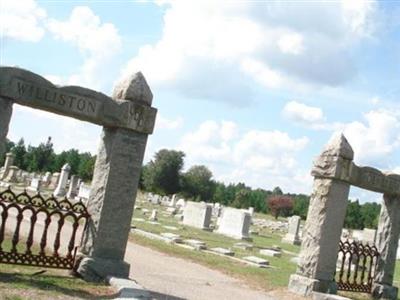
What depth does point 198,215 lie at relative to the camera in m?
29.2

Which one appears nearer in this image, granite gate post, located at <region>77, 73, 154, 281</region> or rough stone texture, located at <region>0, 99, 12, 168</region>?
rough stone texture, located at <region>0, 99, 12, 168</region>

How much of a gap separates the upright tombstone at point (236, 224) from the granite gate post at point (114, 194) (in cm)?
1665

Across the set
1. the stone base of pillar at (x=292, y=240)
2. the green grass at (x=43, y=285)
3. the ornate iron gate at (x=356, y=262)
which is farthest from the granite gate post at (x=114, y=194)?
the stone base of pillar at (x=292, y=240)

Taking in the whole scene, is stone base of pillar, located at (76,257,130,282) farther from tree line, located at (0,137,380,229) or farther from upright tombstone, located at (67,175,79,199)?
tree line, located at (0,137,380,229)

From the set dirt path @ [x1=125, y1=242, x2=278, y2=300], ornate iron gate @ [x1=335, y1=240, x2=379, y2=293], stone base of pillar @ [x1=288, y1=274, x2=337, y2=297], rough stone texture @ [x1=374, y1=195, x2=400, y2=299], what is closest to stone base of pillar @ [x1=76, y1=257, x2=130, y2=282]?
dirt path @ [x1=125, y1=242, x2=278, y2=300]

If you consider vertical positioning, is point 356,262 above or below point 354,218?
below

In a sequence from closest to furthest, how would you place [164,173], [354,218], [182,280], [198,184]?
[182,280]
[354,218]
[164,173]
[198,184]

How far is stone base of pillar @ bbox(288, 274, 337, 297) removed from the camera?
11820 millimetres

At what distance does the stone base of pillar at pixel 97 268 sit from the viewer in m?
9.63

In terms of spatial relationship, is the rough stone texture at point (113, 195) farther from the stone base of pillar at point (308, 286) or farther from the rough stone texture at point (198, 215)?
the rough stone texture at point (198, 215)

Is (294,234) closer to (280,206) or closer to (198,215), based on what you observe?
(198,215)

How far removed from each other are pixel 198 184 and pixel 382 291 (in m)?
61.0

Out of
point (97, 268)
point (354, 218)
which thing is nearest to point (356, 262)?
point (97, 268)

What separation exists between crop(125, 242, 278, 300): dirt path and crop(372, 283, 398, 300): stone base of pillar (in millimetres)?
3608
